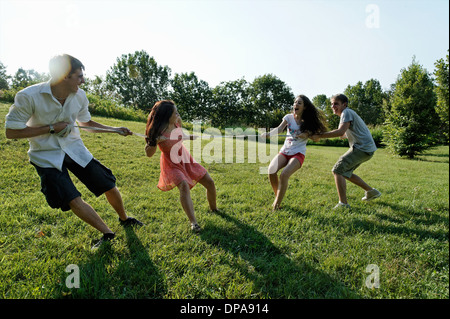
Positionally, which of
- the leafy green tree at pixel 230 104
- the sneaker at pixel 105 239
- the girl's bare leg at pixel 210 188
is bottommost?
the sneaker at pixel 105 239

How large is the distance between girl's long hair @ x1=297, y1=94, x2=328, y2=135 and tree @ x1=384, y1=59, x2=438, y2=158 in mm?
16011

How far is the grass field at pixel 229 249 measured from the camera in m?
2.34

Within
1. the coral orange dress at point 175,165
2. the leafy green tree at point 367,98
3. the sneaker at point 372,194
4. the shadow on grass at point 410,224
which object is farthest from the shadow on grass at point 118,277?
the leafy green tree at point 367,98

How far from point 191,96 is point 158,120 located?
59808 mm

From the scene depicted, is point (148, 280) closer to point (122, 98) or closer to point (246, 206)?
point (246, 206)

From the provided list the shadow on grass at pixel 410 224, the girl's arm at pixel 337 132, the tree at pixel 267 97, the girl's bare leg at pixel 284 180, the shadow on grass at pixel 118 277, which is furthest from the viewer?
the tree at pixel 267 97

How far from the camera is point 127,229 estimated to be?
3.43 metres

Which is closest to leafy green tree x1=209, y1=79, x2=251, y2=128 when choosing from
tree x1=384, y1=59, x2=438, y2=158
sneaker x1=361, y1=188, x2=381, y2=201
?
tree x1=384, y1=59, x2=438, y2=158

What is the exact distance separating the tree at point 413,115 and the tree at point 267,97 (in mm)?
39637

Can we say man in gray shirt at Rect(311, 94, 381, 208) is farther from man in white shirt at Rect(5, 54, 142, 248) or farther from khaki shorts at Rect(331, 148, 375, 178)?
man in white shirt at Rect(5, 54, 142, 248)

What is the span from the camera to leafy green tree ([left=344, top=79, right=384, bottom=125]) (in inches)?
2441

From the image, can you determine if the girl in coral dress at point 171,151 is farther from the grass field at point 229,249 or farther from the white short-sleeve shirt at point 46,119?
the white short-sleeve shirt at point 46,119

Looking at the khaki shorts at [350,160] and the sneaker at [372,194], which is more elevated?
the khaki shorts at [350,160]

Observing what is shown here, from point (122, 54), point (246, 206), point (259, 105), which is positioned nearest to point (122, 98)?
point (122, 54)
